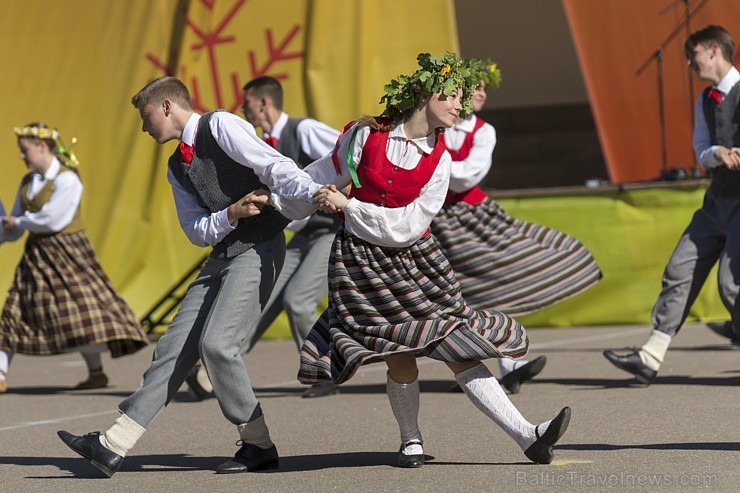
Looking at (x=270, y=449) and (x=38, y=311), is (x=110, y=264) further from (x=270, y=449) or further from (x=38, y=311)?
(x=270, y=449)

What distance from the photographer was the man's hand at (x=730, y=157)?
20.9 ft

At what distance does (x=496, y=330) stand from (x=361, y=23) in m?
5.96

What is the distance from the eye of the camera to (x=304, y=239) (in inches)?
294

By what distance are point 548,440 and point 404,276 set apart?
0.74 m

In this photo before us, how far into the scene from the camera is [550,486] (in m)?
4.23

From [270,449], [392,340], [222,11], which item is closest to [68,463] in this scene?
[270,449]

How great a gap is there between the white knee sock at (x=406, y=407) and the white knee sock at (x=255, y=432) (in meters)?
0.49

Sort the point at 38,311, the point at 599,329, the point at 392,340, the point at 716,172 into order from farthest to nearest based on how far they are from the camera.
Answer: the point at 599,329, the point at 38,311, the point at 716,172, the point at 392,340

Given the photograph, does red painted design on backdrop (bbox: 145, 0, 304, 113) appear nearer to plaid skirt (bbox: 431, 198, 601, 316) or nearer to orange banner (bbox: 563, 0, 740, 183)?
orange banner (bbox: 563, 0, 740, 183)

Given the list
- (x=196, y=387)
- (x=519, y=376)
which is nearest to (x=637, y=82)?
(x=519, y=376)

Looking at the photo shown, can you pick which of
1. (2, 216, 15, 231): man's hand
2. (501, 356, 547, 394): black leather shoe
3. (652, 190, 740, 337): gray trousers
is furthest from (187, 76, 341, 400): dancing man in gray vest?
(652, 190, 740, 337): gray trousers

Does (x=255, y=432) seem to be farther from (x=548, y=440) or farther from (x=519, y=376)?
(x=519, y=376)

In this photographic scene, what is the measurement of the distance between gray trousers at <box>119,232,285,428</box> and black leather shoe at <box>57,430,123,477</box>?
0.49 ft

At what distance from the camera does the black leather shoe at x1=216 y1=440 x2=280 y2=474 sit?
4930mm
